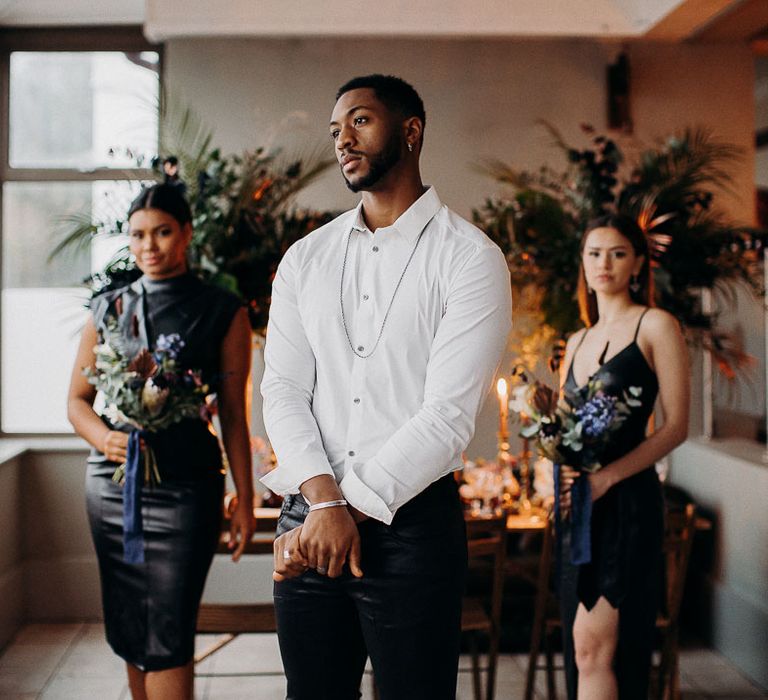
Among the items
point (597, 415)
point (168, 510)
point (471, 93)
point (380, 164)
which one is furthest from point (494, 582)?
point (471, 93)

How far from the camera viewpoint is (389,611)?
1640mm

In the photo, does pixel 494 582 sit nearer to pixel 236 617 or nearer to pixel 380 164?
pixel 236 617

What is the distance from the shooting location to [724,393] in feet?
17.8

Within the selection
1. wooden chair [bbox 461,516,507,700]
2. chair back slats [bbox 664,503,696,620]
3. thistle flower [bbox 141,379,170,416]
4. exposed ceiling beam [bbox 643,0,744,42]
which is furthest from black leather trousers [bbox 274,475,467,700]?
exposed ceiling beam [bbox 643,0,744,42]

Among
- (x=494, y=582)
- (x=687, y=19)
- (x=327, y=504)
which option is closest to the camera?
(x=327, y=504)

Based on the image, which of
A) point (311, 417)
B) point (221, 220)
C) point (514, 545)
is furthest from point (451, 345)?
point (514, 545)

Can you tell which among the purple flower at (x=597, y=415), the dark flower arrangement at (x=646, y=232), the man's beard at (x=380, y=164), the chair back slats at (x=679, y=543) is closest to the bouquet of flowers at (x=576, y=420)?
the purple flower at (x=597, y=415)

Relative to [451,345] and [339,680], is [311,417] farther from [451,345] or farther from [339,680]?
[339,680]

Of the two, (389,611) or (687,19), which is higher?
(687,19)

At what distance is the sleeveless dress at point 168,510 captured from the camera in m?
2.69

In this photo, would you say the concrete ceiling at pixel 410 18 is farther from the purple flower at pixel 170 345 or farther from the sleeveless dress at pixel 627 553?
the purple flower at pixel 170 345

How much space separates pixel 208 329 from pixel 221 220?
1.22 m

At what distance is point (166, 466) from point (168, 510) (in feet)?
0.43

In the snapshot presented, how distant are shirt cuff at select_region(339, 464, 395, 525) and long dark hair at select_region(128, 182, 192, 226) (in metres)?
1.47
